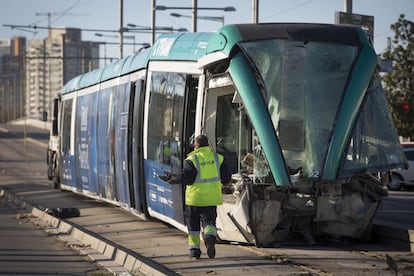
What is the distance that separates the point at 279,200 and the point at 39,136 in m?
98.9

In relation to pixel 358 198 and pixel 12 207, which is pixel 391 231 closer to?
pixel 358 198

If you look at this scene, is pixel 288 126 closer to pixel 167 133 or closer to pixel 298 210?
pixel 298 210

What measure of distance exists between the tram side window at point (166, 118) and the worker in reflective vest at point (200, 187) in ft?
7.38

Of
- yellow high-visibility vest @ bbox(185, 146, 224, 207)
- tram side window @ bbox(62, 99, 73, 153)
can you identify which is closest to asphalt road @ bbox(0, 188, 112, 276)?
yellow high-visibility vest @ bbox(185, 146, 224, 207)

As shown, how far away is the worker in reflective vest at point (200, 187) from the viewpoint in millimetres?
12375

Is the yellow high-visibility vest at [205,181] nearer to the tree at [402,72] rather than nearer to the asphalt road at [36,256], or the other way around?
the asphalt road at [36,256]

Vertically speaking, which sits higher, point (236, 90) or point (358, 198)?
point (236, 90)

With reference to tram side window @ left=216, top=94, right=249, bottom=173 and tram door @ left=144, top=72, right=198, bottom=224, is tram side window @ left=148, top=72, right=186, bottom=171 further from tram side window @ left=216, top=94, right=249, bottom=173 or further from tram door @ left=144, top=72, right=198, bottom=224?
tram side window @ left=216, top=94, right=249, bottom=173

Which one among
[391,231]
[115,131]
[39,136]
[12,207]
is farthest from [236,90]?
[39,136]

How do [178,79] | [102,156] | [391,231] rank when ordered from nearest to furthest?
[391,231] < [178,79] < [102,156]

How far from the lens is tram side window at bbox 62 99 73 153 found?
2789 cm

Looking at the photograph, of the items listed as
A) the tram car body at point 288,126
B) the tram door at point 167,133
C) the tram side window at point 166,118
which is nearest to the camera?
the tram car body at point 288,126

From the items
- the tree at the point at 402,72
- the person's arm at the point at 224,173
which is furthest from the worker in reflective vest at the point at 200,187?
the tree at the point at 402,72

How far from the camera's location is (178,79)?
15.2 m
